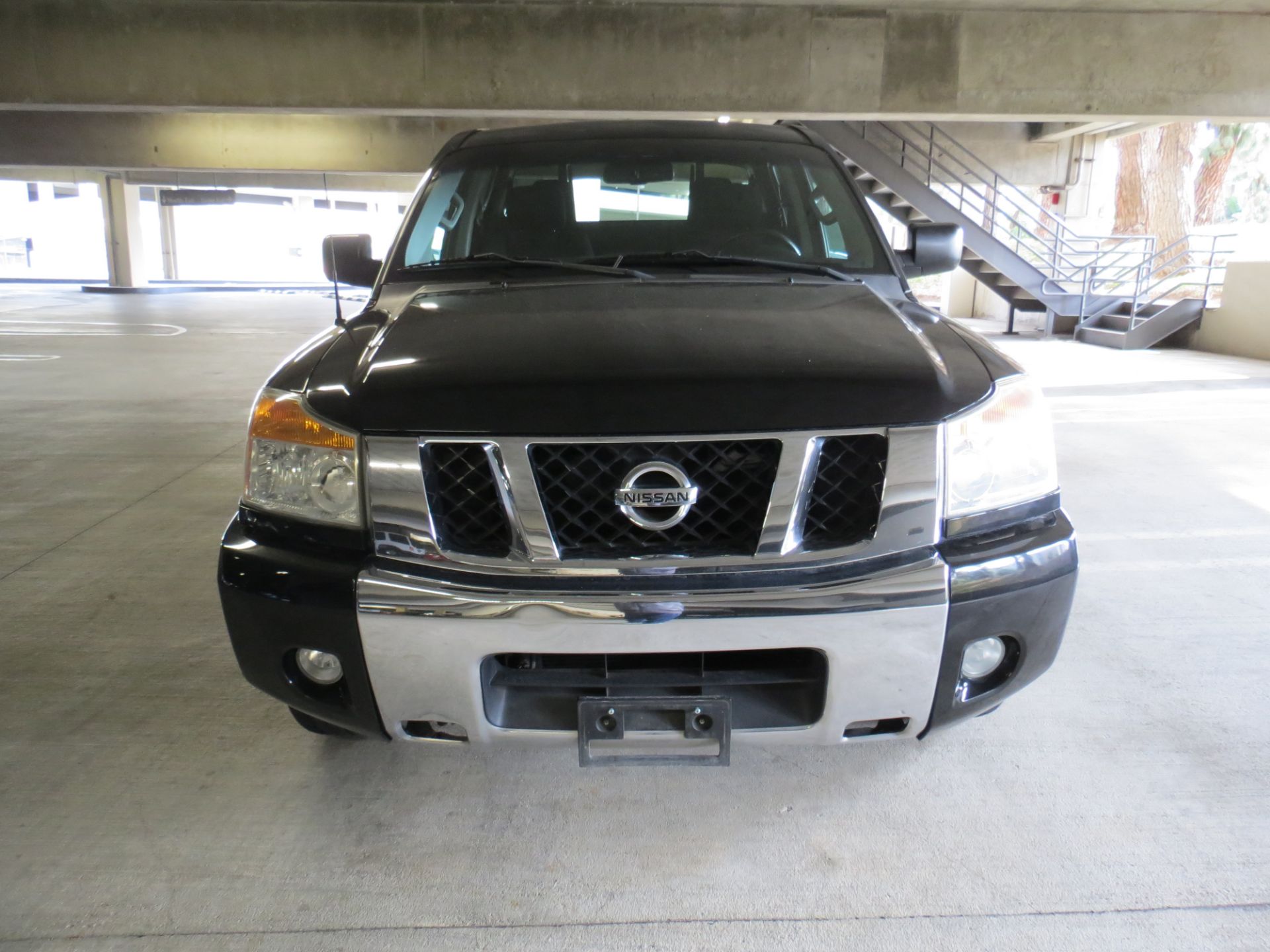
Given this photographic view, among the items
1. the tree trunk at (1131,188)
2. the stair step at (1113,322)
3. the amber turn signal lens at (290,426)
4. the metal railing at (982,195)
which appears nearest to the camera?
the amber turn signal lens at (290,426)

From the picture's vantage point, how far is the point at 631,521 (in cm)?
163

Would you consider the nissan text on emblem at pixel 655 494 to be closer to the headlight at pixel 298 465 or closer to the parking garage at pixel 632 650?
the parking garage at pixel 632 650

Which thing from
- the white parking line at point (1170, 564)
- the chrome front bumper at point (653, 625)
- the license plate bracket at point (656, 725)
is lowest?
the white parking line at point (1170, 564)

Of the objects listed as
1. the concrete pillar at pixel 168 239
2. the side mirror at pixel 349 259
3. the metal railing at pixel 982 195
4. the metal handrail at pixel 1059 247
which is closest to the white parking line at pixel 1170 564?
the side mirror at pixel 349 259

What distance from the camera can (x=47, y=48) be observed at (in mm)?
9023

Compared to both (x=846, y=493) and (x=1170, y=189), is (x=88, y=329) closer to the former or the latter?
(x=846, y=493)

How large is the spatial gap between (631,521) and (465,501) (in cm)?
31

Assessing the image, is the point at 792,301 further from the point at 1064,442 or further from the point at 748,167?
the point at 1064,442

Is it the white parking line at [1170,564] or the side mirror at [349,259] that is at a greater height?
the side mirror at [349,259]

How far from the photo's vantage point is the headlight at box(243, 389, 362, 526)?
1715mm

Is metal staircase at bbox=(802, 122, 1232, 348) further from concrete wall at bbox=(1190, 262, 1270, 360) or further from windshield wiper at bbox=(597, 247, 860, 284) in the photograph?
windshield wiper at bbox=(597, 247, 860, 284)

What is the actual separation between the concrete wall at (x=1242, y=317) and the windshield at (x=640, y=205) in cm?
1049

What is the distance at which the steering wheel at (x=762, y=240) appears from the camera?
265cm

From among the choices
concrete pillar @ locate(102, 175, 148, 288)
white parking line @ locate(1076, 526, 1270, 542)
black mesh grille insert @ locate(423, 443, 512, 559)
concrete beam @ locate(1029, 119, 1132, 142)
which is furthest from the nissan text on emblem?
concrete pillar @ locate(102, 175, 148, 288)
